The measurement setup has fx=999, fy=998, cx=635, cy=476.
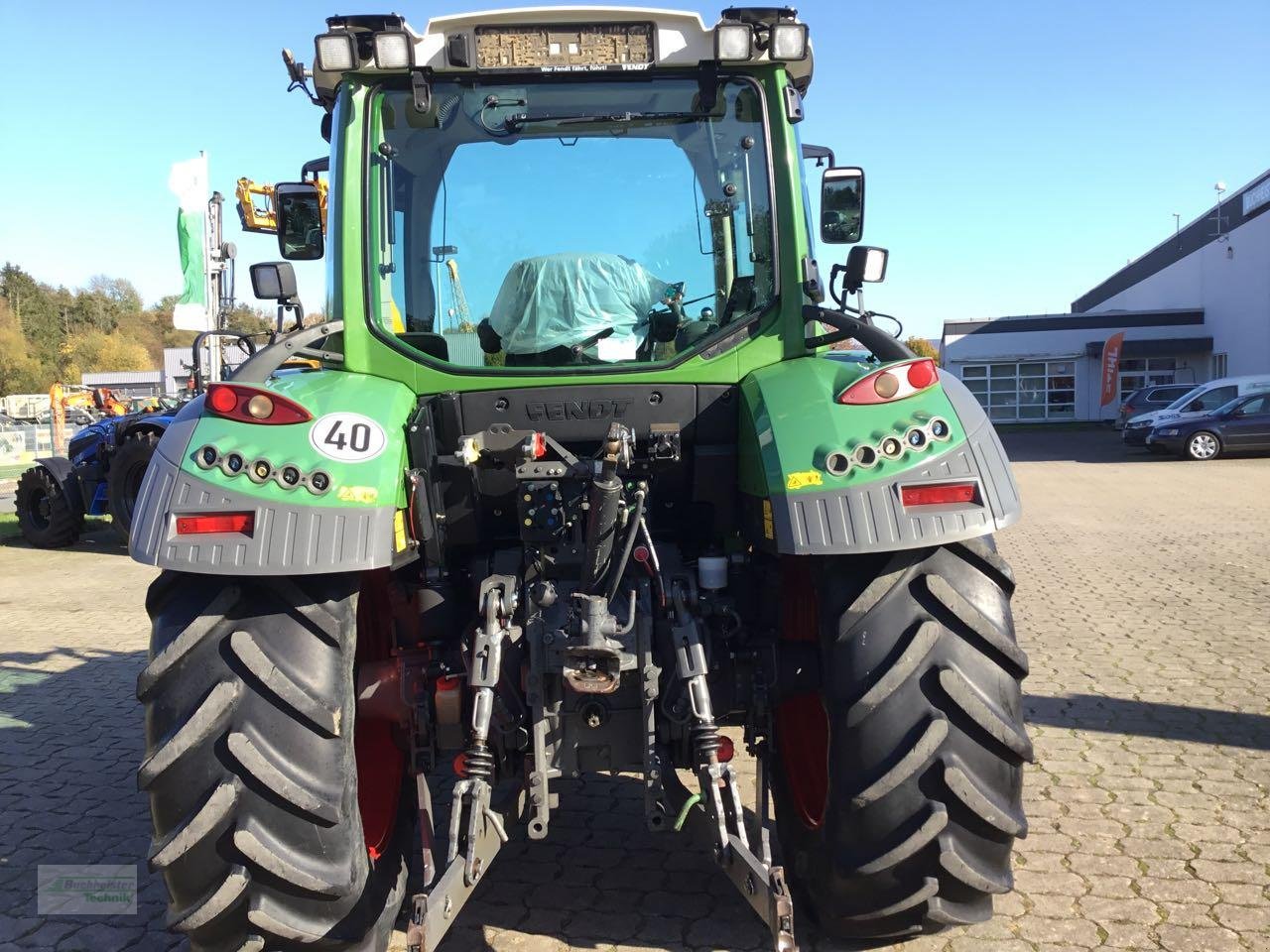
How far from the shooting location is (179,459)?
281 cm

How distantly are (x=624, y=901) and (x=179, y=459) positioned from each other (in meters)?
2.05

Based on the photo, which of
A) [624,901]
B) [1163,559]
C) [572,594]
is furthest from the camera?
[1163,559]

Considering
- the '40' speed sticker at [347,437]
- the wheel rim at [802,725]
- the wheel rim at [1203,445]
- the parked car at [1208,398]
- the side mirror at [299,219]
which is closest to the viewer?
the '40' speed sticker at [347,437]

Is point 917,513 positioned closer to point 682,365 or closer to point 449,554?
point 682,365

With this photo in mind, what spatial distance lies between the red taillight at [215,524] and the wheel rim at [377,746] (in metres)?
0.70

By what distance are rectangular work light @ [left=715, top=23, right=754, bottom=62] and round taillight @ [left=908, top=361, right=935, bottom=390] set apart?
1.29 metres

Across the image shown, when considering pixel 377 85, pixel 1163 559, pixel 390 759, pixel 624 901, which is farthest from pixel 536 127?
pixel 1163 559

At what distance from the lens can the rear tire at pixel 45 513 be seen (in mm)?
13430

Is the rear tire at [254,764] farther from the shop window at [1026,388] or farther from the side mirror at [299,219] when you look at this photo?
the shop window at [1026,388]

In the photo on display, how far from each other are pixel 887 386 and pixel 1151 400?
29775mm

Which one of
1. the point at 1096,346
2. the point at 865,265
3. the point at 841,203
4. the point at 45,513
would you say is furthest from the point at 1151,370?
the point at 865,265

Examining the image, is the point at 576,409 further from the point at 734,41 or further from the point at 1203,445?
the point at 1203,445

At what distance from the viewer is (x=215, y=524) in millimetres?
2686

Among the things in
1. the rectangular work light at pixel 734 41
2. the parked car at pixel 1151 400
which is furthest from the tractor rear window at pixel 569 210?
the parked car at pixel 1151 400
